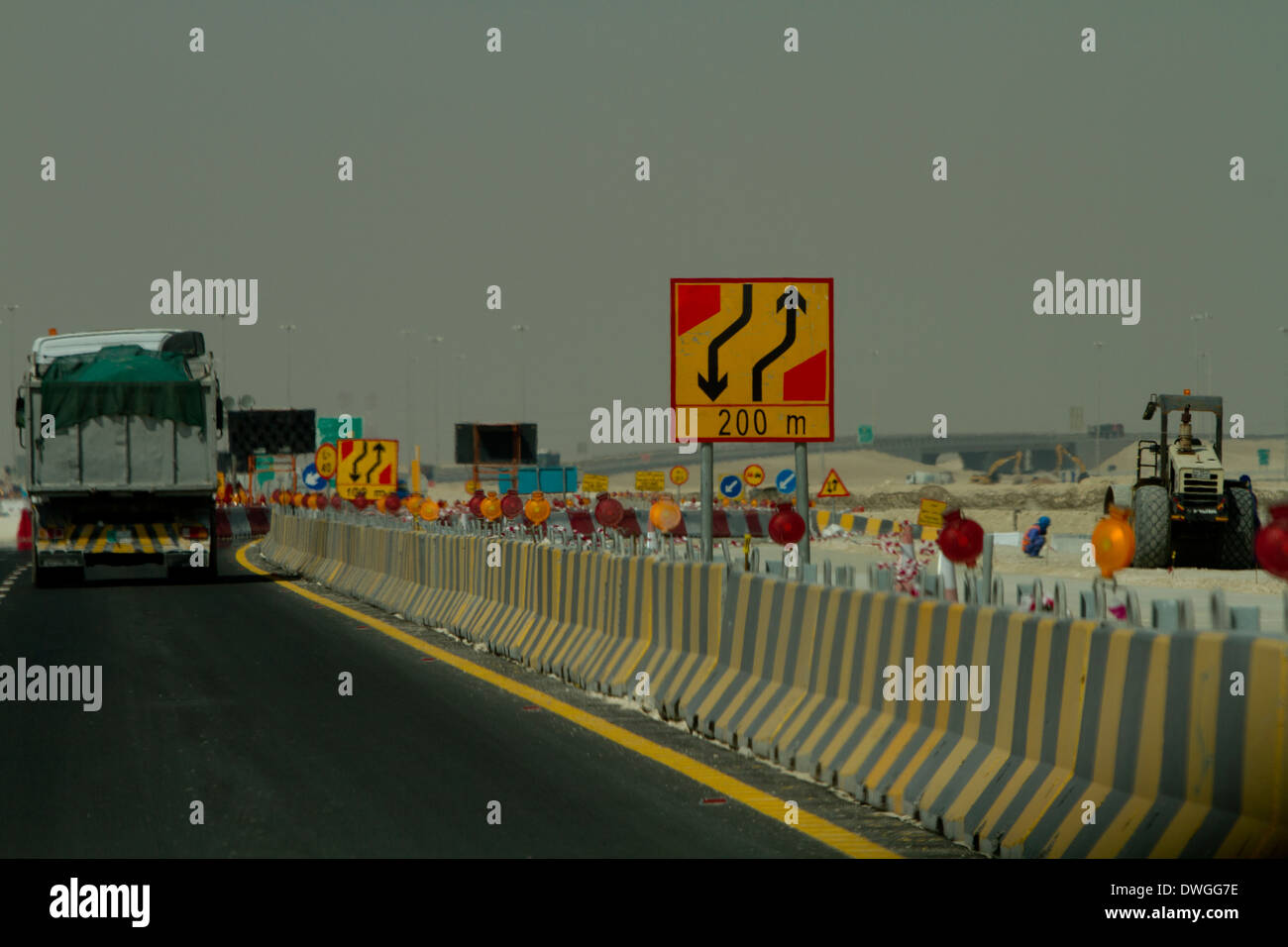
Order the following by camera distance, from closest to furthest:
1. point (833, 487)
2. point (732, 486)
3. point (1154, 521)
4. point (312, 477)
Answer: point (1154, 521), point (312, 477), point (833, 487), point (732, 486)

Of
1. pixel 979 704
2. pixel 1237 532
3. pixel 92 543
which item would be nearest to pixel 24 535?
pixel 92 543

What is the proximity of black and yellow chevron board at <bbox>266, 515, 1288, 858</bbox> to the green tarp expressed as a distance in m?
16.4

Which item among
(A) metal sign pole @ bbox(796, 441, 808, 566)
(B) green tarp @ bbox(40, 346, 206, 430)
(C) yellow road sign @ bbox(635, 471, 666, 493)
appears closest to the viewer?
(A) metal sign pole @ bbox(796, 441, 808, 566)

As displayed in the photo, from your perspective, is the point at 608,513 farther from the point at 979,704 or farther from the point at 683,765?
the point at 979,704

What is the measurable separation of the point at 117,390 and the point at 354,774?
2081cm

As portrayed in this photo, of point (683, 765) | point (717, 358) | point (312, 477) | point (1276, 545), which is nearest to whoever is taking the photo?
point (1276, 545)

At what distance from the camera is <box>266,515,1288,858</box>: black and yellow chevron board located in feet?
21.3

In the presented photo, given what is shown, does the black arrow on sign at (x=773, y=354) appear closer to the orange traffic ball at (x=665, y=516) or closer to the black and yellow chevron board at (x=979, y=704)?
the orange traffic ball at (x=665, y=516)

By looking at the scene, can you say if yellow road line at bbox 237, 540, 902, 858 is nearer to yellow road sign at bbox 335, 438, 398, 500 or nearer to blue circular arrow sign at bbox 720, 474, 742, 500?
yellow road sign at bbox 335, 438, 398, 500

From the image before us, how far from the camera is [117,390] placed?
30000 millimetres

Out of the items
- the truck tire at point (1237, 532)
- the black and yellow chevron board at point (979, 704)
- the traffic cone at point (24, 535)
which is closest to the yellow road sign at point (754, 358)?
the black and yellow chevron board at point (979, 704)

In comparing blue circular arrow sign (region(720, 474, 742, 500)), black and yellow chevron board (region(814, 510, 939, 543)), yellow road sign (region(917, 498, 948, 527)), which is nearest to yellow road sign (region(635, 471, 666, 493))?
black and yellow chevron board (region(814, 510, 939, 543))

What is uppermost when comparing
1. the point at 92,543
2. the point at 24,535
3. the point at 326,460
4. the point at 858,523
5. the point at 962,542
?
the point at 326,460
